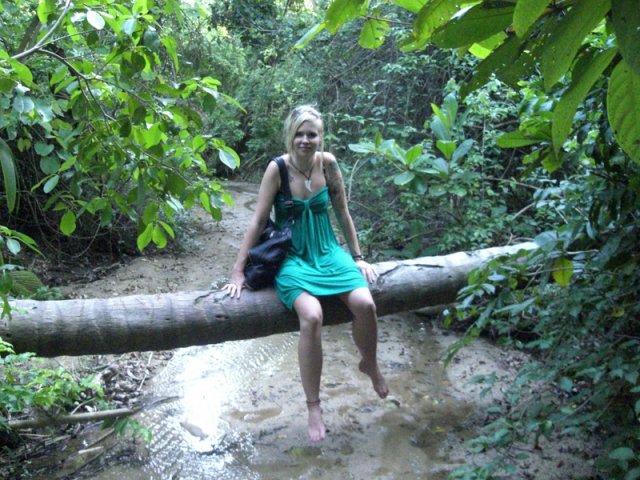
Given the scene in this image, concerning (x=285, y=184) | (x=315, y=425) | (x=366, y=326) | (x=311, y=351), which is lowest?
(x=315, y=425)

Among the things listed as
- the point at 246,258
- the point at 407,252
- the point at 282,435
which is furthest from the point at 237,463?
the point at 407,252

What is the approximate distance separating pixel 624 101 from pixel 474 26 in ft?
0.63

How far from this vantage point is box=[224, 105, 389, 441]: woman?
10.1 feet

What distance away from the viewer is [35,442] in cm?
327

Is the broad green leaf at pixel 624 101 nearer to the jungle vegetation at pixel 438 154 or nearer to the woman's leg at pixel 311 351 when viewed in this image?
the jungle vegetation at pixel 438 154

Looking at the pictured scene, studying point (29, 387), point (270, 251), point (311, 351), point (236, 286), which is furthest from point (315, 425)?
point (29, 387)

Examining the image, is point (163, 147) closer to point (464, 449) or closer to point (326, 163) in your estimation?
point (326, 163)

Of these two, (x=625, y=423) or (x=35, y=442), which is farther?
(x=35, y=442)

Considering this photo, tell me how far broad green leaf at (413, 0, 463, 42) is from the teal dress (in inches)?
97.6

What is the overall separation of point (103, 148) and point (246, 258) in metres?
1.14

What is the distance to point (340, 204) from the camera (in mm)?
3557

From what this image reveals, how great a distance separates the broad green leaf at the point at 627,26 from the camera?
509 millimetres

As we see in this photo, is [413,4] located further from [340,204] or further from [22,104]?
[340,204]

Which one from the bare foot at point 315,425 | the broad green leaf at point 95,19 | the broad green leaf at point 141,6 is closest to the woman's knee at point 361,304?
the bare foot at point 315,425
